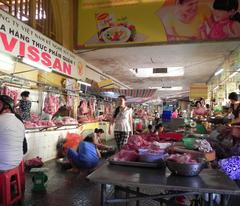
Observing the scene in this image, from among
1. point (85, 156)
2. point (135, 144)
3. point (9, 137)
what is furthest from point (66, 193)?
point (135, 144)

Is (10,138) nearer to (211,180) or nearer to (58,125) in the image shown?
(211,180)

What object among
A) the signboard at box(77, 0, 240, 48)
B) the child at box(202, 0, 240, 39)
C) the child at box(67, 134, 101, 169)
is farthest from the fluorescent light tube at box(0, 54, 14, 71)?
the child at box(202, 0, 240, 39)

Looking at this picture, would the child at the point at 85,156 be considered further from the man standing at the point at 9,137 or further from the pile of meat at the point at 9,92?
the man standing at the point at 9,137

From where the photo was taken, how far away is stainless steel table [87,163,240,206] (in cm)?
192

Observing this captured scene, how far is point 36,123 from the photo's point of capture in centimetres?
683

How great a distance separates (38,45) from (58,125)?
238cm

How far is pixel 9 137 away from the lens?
362 cm

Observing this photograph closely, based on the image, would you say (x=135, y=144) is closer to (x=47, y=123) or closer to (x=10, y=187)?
(x=10, y=187)

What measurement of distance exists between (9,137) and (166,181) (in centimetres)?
245

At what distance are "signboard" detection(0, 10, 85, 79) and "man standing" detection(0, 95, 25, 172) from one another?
1938mm

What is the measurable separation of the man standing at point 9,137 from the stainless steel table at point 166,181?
184 centimetres

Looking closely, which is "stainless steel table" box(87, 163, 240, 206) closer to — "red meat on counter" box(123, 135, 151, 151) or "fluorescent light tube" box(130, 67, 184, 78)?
"red meat on counter" box(123, 135, 151, 151)

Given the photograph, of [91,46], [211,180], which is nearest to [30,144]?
[91,46]

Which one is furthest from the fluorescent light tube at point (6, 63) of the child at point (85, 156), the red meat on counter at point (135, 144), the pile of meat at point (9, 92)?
the red meat on counter at point (135, 144)
